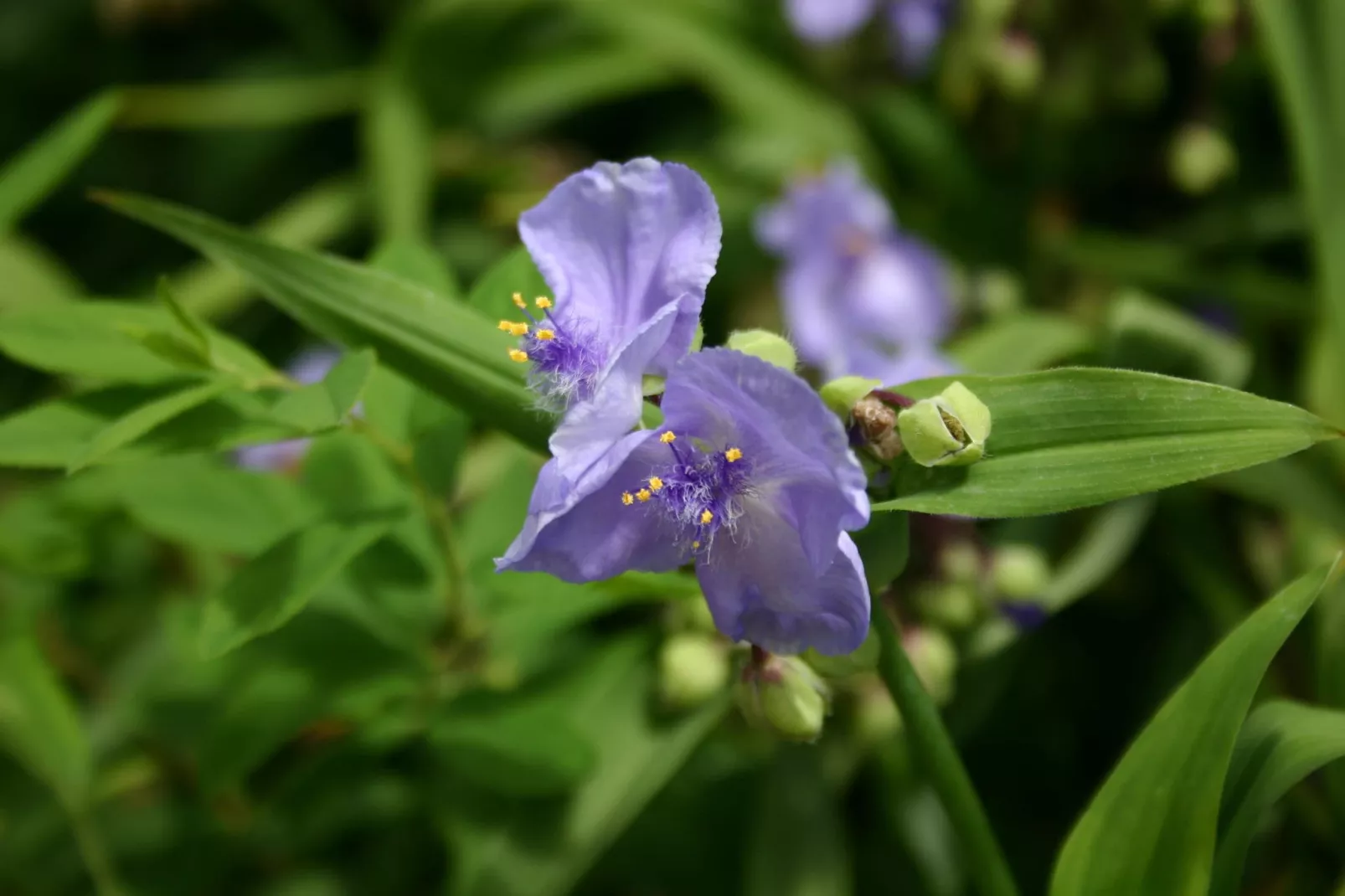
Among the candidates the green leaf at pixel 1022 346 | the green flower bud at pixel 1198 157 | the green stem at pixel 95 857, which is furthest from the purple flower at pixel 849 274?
the green stem at pixel 95 857

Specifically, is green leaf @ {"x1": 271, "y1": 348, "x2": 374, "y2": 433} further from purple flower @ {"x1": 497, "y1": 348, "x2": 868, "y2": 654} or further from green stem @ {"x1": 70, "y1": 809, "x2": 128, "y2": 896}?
green stem @ {"x1": 70, "y1": 809, "x2": 128, "y2": 896}

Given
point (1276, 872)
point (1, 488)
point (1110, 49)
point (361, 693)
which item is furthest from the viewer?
point (1, 488)

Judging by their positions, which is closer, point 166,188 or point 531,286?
point 531,286

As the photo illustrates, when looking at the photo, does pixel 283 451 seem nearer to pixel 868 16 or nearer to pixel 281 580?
pixel 281 580

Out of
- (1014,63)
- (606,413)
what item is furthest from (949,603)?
(1014,63)

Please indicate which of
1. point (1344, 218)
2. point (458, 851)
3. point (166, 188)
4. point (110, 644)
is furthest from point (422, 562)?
point (166, 188)

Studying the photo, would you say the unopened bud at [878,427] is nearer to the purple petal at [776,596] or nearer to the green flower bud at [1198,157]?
the purple petal at [776,596]

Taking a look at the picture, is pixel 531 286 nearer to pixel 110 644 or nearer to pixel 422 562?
pixel 422 562
